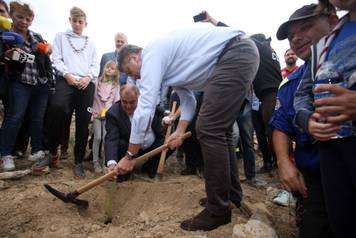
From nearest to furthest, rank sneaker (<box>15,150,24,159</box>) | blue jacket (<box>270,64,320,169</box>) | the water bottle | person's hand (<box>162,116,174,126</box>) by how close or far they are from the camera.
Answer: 1. the water bottle
2. blue jacket (<box>270,64,320,169</box>)
3. person's hand (<box>162,116,174,126</box>)
4. sneaker (<box>15,150,24,159</box>)

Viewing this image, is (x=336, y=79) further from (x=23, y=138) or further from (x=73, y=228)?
(x=23, y=138)

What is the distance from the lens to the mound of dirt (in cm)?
237

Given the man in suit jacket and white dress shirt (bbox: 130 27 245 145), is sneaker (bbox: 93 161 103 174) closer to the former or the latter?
the man in suit jacket

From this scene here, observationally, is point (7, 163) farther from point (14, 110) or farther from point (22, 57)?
point (22, 57)

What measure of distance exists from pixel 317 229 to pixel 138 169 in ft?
8.99

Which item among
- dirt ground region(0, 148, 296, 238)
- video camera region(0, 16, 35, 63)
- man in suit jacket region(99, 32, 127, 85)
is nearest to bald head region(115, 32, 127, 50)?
man in suit jacket region(99, 32, 127, 85)

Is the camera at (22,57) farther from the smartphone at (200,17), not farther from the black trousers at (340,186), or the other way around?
the black trousers at (340,186)

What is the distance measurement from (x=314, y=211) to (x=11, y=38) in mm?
3406

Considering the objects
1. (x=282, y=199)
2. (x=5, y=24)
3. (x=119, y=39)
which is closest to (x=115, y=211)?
(x=282, y=199)

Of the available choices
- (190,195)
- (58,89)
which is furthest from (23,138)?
(190,195)

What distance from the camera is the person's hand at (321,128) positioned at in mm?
1351

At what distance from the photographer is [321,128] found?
1.38 m

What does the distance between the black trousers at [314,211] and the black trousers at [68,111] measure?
2.71 metres

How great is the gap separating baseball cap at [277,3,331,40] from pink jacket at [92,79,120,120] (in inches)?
120
